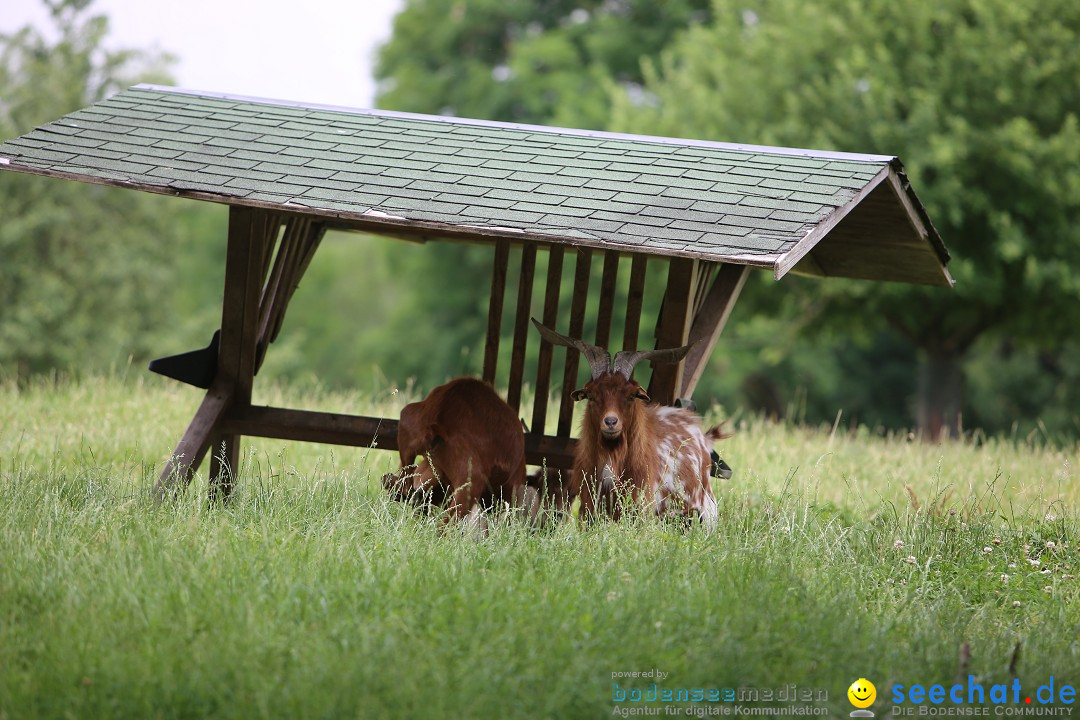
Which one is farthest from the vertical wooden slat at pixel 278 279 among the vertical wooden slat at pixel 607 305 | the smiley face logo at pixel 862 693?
the smiley face logo at pixel 862 693

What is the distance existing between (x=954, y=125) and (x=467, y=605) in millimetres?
12458

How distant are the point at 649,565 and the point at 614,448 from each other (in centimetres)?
121

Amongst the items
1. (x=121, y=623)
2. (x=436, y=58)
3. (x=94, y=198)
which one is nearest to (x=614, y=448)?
(x=121, y=623)

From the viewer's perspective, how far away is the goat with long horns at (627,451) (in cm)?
695

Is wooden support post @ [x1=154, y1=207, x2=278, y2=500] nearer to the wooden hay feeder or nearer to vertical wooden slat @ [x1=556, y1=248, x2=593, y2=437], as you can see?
the wooden hay feeder

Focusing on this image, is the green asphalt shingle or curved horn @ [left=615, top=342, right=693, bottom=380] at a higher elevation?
the green asphalt shingle

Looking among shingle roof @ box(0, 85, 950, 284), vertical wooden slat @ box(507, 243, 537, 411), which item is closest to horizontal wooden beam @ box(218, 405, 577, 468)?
vertical wooden slat @ box(507, 243, 537, 411)

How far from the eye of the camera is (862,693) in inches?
186

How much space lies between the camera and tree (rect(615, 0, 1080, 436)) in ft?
50.0

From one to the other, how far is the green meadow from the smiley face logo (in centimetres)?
5

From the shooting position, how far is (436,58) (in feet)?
94.0

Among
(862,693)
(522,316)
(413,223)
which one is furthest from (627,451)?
(862,693)

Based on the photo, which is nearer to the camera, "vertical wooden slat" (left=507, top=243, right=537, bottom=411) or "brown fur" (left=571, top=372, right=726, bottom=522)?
"brown fur" (left=571, top=372, right=726, bottom=522)

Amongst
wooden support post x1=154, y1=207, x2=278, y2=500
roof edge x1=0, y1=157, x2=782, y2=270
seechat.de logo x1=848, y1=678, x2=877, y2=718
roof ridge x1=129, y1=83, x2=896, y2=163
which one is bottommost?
seechat.de logo x1=848, y1=678, x2=877, y2=718
